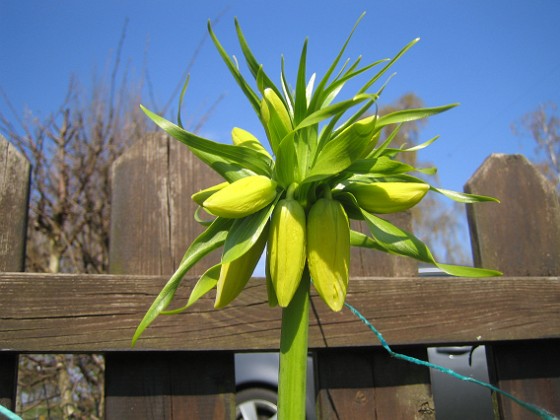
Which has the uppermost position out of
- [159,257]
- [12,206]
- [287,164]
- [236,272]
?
[12,206]

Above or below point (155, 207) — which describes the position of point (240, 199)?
below

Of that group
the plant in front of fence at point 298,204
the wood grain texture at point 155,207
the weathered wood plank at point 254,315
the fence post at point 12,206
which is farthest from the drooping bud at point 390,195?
the fence post at point 12,206

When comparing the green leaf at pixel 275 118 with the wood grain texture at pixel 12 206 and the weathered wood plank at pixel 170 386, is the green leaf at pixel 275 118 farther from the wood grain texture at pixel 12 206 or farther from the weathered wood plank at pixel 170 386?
the wood grain texture at pixel 12 206

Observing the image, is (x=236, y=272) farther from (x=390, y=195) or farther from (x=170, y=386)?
(x=170, y=386)

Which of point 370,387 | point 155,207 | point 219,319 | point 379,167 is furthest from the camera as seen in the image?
point 155,207

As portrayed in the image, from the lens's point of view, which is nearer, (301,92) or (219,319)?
(301,92)

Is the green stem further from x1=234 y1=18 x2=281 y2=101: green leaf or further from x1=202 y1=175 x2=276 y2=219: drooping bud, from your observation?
x1=234 y1=18 x2=281 y2=101: green leaf

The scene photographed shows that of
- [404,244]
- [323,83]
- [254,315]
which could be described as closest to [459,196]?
[404,244]

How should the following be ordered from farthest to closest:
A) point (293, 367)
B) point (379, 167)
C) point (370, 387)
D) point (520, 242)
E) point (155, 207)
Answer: point (520, 242) → point (155, 207) → point (370, 387) → point (379, 167) → point (293, 367)
